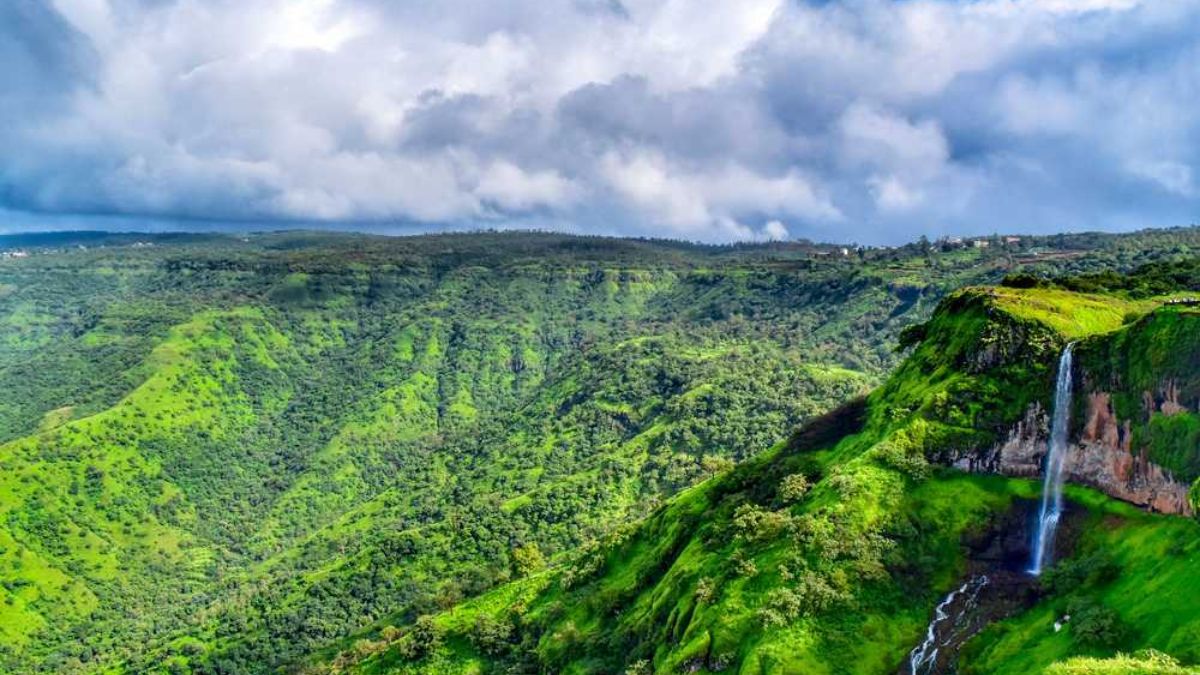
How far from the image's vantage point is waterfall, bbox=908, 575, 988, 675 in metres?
54.1

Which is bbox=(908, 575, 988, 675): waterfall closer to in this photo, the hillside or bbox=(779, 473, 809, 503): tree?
the hillside

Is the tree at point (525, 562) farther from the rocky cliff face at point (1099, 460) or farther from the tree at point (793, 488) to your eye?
the rocky cliff face at point (1099, 460)

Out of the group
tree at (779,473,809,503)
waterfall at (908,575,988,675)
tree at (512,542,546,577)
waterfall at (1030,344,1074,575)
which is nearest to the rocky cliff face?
waterfall at (1030,344,1074,575)

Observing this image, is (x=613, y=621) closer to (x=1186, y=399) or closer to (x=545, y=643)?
(x=545, y=643)

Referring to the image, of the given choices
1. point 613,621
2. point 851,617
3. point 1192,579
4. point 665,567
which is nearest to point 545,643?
point 613,621

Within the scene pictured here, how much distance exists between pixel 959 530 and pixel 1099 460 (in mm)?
10621

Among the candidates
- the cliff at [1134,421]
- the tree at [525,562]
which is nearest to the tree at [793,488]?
the cliff at [1134,421]

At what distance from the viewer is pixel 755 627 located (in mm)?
59625

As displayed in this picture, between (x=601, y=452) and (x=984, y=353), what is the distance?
132617mm

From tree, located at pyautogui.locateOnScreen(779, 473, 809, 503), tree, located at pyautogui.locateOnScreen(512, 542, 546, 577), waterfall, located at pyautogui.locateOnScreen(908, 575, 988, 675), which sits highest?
tree, located at pyautogui.locateOnScreen(779, 473, 809, 503)

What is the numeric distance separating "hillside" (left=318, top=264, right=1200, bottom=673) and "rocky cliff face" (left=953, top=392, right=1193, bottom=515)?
5.7 inches

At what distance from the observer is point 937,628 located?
56000mm

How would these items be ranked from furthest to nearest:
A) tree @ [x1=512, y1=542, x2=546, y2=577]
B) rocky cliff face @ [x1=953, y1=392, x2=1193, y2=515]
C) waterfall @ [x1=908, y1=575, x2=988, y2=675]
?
tree @ [x1=512, y1=542, x2=546, y2=577], waterfall @ [x1=908, y1=575, x2=988, y2=675], rocky cliff face @ [x1=953, y1=392, x2=1193, y2=515]

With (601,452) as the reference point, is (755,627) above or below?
above
